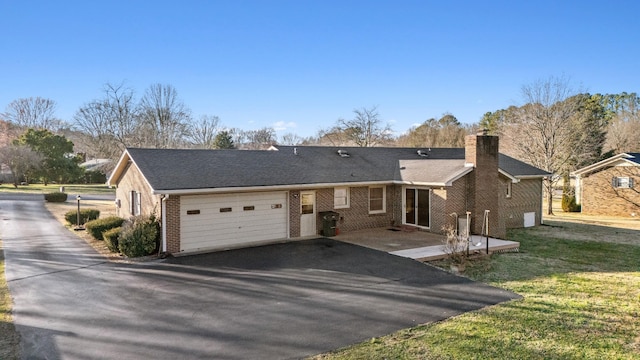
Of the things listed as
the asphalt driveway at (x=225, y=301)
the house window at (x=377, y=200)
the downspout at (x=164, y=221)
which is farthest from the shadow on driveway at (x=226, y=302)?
the house window at (x=377, y=200)

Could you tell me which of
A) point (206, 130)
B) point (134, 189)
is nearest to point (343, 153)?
point (134, 189)

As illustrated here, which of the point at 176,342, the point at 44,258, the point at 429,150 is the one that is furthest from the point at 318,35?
the point at 176,342

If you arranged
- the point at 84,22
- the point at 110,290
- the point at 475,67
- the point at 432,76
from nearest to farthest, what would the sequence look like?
the point at 110,290, the point at 84,22, the point at 475,67, the point at 432,76

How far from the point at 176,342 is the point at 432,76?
27.4m

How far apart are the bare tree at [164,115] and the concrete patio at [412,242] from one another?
28722mm

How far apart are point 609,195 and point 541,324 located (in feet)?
84.9

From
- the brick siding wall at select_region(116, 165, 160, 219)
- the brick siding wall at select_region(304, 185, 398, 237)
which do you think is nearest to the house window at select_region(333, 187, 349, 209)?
the brick siding wall at select_region(304, 185, 398, 237)

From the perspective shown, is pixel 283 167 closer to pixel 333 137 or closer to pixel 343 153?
pixel 343 153

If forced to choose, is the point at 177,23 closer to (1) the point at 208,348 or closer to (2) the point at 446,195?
(2) the point at 446,195

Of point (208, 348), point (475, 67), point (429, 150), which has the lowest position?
point (208, 348)

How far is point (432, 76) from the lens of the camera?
29438mm

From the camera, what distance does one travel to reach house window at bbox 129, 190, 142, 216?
53.3 ft

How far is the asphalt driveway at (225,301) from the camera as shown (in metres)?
6.92

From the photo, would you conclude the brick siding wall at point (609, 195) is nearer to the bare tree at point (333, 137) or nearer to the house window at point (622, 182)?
the house window at point (622, 182)
